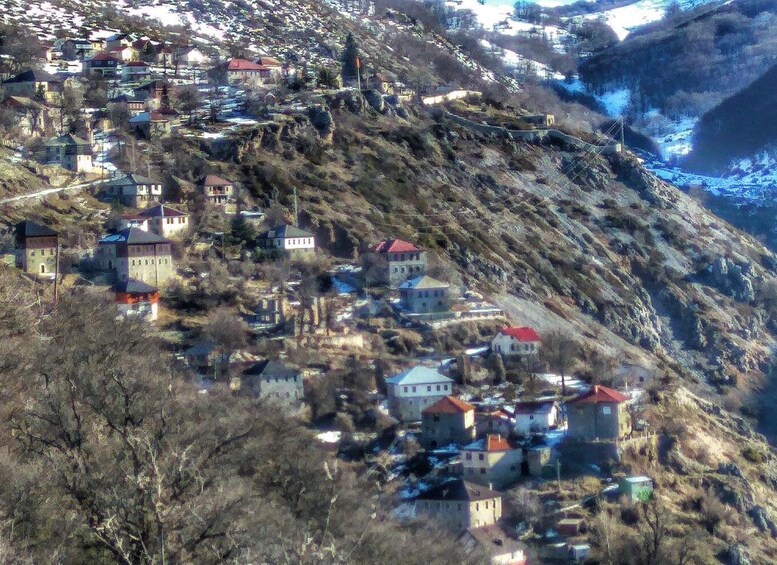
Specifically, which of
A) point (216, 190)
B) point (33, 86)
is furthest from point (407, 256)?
point (33, 86)

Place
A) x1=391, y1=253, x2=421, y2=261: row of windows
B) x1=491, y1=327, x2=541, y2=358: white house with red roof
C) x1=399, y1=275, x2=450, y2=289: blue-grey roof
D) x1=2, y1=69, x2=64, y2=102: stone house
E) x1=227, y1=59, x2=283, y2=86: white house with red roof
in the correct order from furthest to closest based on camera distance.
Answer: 1. x1=227, y1=59, x2=283, y2=86: white house with red roof
2. x1=2, y1=69, x2=64, y2=102: stone house
3. x1=391, y1=253, x2=421, y2=261: row of windows
4. x1=399, y1=275, x2=450, y2=289: blue-grey roof
5. x1=491, y1=327, x2=541, y2=358: white house with red roof

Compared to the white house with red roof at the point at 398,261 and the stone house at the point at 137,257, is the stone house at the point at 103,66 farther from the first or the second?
the stone house at the point at 137,257

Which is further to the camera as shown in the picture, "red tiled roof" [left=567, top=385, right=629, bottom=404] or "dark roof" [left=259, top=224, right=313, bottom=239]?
"dark roof" [left=259, top=224, right=313, bottom=239]

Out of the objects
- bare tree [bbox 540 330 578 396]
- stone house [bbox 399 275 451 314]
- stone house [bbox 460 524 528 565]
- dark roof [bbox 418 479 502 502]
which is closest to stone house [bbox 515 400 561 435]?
dark roof [bbox 418 479 502 502]

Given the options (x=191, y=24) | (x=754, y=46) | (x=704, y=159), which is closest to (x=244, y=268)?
(x=191, y=24)

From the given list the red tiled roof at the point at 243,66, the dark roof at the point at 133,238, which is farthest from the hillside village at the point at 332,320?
the red tiled roof at the point at 243,66

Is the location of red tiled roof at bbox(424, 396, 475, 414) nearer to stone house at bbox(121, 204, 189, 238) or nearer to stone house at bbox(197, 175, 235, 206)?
stone house at bbox(121, 204, 189, 238)

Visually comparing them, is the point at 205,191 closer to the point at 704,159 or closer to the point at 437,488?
the point at 437,488
